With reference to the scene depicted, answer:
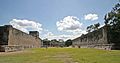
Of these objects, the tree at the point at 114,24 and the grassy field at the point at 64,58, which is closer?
the grassy field at the point at 64,58

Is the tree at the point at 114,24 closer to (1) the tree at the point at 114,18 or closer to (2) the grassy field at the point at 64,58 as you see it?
(1) the tree at the point at 114,18

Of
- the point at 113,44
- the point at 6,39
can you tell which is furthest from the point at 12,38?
the point at 113,44

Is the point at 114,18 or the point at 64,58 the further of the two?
the point at 114,18

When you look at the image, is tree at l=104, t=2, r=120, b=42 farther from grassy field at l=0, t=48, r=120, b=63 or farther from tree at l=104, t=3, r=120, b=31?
grassy field at l=0, t=48, r=120, b=63

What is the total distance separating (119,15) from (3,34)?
80.7 feet

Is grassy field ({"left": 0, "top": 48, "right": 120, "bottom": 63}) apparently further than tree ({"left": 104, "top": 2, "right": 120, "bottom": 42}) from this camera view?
No

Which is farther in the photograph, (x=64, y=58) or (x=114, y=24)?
(x=114, y=24)

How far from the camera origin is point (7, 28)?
126ft

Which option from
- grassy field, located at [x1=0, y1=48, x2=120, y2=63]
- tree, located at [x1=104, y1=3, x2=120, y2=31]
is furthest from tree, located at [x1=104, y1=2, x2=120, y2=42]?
grassy field, located at [x1=0, y1=48, x2=120, y2=63]

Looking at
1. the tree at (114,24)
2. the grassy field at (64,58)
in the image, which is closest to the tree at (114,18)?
the tree at (114,24)

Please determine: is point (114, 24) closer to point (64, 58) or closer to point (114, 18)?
point (114, 18)

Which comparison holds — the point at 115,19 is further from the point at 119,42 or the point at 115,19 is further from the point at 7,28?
the point at 7,28

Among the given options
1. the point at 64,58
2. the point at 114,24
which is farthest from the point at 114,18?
the point at 64,58

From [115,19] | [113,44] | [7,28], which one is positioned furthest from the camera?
[115,19]
